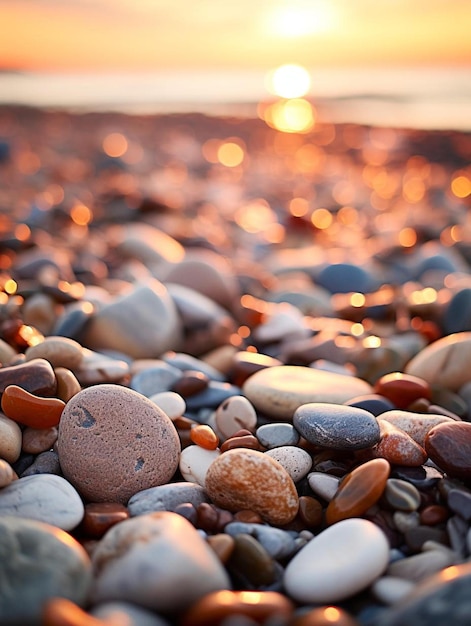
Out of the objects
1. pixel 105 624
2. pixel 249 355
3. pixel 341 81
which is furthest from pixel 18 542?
pixel 341 81

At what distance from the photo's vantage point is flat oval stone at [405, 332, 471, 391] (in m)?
2.78

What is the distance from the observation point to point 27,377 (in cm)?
221

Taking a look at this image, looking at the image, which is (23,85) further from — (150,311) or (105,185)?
(150,311)

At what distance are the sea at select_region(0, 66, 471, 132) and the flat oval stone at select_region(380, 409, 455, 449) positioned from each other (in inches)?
Answer: 588

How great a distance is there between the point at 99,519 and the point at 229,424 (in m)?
0.71

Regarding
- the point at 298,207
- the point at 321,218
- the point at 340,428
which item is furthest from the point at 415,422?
the point at 298,207

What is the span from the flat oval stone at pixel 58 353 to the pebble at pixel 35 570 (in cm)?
101

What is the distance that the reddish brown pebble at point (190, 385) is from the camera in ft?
8.43

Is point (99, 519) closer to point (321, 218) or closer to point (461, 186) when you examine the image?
point (321, 218)

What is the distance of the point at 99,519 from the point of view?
69.5 inches

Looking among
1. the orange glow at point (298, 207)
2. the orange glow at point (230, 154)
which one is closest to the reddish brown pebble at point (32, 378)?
the orange glow at point (298, 207)

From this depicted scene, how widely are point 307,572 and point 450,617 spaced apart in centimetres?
42

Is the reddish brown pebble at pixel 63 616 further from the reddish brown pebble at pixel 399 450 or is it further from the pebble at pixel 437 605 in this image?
the reddish brown pebble at pixel 399 450

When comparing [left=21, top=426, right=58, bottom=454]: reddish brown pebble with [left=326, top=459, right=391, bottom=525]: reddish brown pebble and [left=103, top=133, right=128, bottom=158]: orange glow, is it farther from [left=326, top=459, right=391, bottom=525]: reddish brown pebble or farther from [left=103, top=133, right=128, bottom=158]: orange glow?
[left=103, top=133, right=128, bottom=158]: orange glow
